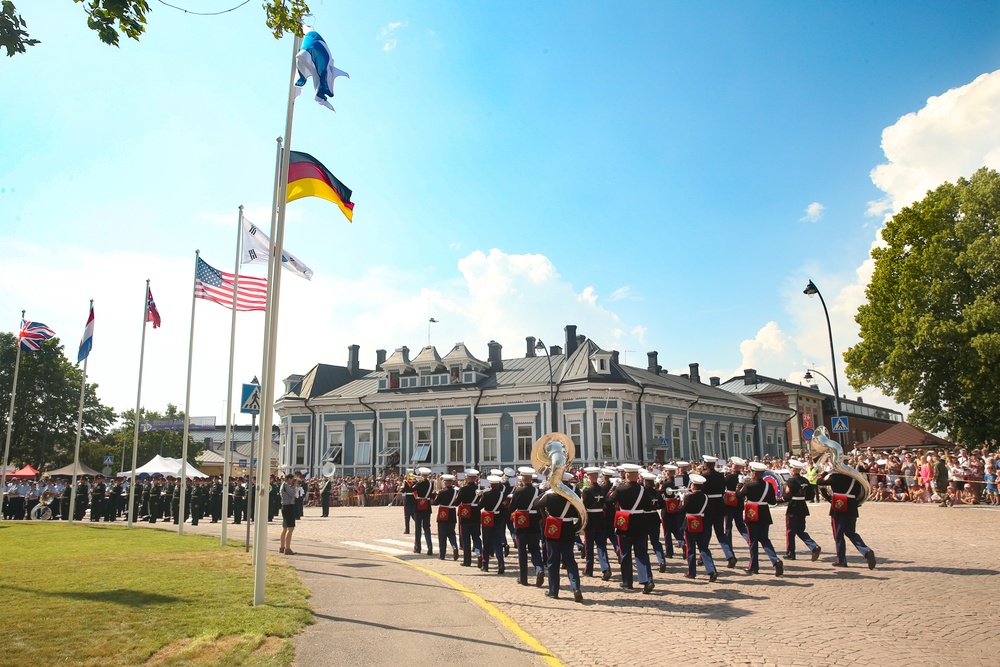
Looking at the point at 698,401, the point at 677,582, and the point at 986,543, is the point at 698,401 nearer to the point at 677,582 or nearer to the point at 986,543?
the point at 986,543

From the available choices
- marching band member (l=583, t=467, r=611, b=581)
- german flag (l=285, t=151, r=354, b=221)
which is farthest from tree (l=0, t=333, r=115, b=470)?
marching band member (l=583, t=467, r=611, b=581)

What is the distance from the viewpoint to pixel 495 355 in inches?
1907

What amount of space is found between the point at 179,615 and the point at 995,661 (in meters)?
8.41

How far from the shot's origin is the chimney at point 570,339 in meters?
47.7

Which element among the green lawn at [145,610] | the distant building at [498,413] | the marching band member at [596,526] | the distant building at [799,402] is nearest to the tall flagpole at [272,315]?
the green lawn at [145,610]

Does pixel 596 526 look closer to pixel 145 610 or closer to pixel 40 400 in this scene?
pixel 145 610

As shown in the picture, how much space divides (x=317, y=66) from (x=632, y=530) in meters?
8.59

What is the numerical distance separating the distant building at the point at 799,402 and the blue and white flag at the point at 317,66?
2256 inches

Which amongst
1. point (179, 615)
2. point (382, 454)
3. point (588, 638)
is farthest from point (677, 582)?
point (382, 454)

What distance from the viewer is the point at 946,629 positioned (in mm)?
7648

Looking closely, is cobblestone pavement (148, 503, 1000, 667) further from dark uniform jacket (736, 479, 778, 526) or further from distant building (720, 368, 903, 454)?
distant building (720, 368, 903, 454)

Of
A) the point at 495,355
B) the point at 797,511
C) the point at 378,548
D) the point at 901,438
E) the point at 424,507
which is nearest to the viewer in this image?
the point at 797,511

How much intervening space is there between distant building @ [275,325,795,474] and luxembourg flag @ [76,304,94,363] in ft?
74.1

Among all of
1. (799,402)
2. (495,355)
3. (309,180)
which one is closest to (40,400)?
(495,355)
